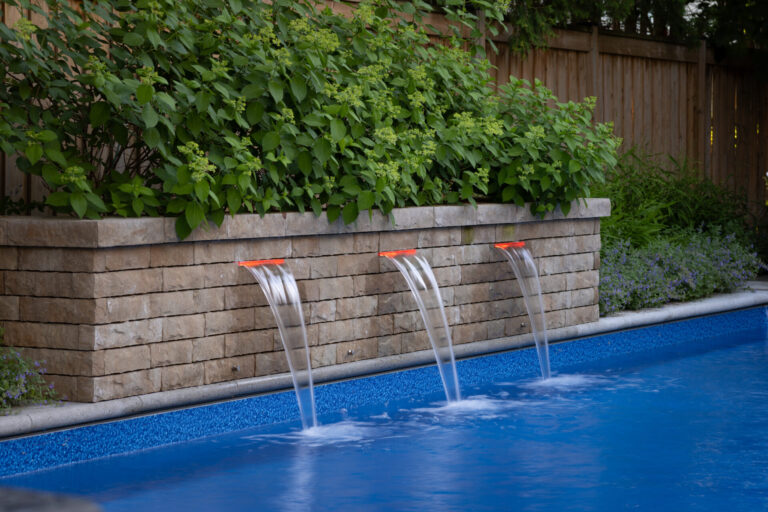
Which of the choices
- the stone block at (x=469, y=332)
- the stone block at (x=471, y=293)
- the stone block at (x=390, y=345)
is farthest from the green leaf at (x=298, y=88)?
the stone block at (x=469, y=332)

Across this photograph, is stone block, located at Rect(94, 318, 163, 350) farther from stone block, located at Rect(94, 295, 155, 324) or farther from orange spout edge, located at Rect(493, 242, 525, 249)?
orange spout edge, located at Rect(493, 242, 525, 249)

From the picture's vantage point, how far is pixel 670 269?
8820 mm

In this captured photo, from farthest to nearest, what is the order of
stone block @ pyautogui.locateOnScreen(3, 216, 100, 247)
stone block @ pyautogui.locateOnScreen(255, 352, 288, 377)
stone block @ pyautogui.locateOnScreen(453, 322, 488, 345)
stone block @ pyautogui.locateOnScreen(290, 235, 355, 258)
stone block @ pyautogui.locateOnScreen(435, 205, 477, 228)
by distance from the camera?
stone block @ pyautogui.locateOnScreen(453, 322, 488, 345) < stone block @ pyautogui.locateOnScreen(435, 205, 477, 228) < stone block @ pyautogui.locateOnScreen(290, 235, 355, 258) < stone block @ pyautogui.locateOnScreen(255, 352, 288, 377) < stone block @ pyautogui.locateOnScreen(3, 216, 100, 247)

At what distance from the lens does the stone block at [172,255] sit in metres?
5.05

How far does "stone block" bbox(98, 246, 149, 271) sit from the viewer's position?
4816 mm

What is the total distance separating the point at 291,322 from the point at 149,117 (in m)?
1.34

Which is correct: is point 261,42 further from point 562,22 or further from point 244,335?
point 562,22

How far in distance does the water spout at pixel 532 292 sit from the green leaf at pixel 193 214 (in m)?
2.66

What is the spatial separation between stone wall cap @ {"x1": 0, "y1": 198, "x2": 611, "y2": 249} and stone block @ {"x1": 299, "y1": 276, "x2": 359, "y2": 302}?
274 mm

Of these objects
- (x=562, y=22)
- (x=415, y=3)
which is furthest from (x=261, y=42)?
(x=562, y=22)

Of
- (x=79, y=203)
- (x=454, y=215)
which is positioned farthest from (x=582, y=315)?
(x=79, y=203)

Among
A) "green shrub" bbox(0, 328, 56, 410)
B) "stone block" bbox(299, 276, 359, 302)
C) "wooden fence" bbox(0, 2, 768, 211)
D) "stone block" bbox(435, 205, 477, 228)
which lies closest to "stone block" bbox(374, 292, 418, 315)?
"stone block" bbox(299, 276, 359, 302)

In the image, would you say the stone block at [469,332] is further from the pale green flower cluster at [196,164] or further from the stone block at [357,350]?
the pale green flower cluster at [196,164]

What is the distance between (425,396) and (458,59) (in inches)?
95.9
